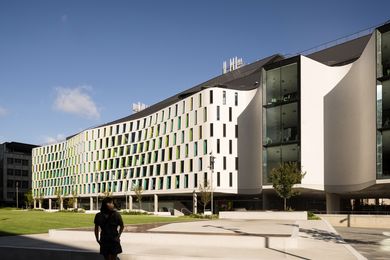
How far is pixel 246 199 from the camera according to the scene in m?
70.8

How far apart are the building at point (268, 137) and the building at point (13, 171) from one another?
57757 mm

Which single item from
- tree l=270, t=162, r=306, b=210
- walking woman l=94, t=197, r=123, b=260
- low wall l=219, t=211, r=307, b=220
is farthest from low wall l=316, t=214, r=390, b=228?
walking woman l=94, t=197, r=123, b=260

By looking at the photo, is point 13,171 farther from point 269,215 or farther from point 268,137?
point 269,215

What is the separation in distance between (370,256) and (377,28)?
121 feet

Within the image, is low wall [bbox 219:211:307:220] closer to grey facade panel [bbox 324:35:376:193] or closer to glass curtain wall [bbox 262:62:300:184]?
grey facade panel [bbox 324:35:376:193]

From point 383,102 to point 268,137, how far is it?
15.0m

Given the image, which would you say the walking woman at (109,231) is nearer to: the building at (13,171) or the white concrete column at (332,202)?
the white concrete column at (332,202)

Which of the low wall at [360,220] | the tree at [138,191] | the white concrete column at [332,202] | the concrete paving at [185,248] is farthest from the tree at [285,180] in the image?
the tree at [138,191]

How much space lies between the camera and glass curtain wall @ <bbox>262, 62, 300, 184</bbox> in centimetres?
5500

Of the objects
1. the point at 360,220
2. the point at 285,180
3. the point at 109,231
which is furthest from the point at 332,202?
the point at 109,231

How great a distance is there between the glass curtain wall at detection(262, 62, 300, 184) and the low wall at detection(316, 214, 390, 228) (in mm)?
13465

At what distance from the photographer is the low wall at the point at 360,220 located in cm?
3753

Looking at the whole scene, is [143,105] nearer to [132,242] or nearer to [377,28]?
[377,28]

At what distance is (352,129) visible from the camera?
54281mm
